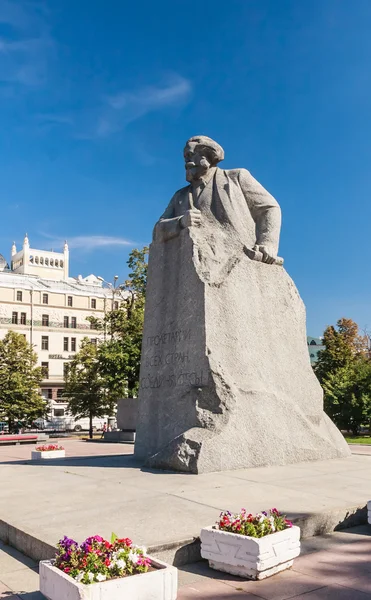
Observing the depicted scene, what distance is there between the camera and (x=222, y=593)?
3750 mm

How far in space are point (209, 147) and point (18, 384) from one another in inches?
1130

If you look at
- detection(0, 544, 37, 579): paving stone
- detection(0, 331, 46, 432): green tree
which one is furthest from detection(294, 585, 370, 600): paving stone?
detection(0, 331, 46, 432): green tree

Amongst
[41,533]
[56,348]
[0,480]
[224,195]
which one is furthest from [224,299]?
[56,348]

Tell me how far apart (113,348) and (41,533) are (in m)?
21.6

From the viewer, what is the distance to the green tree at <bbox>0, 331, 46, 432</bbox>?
34906 millimetres

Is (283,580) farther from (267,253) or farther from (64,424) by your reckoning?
(64,424)

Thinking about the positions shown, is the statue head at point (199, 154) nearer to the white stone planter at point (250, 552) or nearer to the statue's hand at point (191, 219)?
the statue's hand at point (191, 219)

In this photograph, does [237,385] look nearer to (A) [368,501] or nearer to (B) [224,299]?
(B) [224,299]

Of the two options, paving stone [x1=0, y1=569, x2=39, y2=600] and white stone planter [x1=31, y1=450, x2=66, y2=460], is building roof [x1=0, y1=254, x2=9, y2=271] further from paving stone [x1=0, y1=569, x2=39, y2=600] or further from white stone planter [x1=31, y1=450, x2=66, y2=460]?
paving stone [x1=0, y1=569, x2=39, y2=600]

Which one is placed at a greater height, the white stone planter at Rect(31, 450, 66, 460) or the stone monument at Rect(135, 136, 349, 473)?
the stone monument at Rect(135, 136, 349, 473)

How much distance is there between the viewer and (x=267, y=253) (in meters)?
9.45

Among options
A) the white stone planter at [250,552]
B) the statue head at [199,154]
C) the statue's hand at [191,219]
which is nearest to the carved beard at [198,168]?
the statue head at [199,154]

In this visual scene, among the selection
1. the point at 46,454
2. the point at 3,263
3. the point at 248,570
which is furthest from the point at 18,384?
the point at 3,263

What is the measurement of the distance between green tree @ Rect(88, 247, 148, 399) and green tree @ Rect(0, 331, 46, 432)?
8689mm
